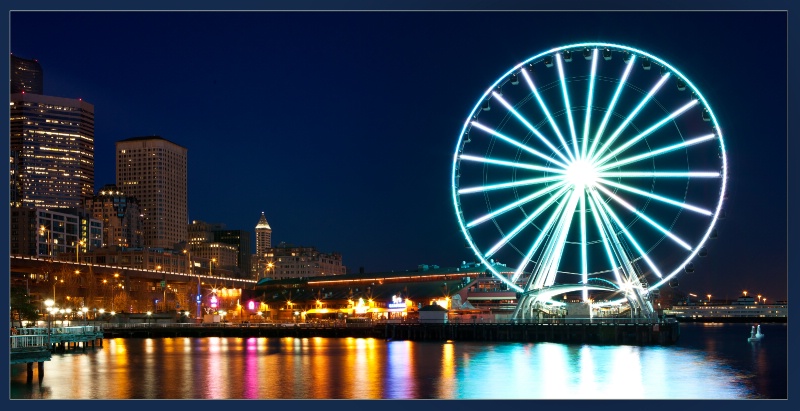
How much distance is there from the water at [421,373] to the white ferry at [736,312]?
102 metres

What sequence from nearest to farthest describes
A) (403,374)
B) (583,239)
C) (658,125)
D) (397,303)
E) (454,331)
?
(403,374) < (658,125) < (583,239) < (454,331) < (397,303)

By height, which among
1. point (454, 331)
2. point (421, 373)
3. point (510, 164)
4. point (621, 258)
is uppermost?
point (510, 164)

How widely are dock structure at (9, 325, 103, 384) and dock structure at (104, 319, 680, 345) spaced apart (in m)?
16.8

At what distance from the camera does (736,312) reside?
582ft

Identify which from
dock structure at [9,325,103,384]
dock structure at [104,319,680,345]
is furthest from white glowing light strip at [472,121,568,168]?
dock structure at [9,325,103,384]

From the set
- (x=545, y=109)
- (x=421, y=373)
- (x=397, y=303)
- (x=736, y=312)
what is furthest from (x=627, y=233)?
(x=736, y=312)

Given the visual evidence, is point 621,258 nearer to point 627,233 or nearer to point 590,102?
point 627,233

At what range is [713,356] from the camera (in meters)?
63.9

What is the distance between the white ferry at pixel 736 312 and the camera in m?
169

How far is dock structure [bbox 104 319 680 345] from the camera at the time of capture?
6912 centimetres

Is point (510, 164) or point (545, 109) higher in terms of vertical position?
point (545, 109)

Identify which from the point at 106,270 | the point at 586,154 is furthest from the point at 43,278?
the point at 586,154

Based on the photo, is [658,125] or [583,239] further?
[583,239]

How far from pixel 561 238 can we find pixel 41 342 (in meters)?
31.4
